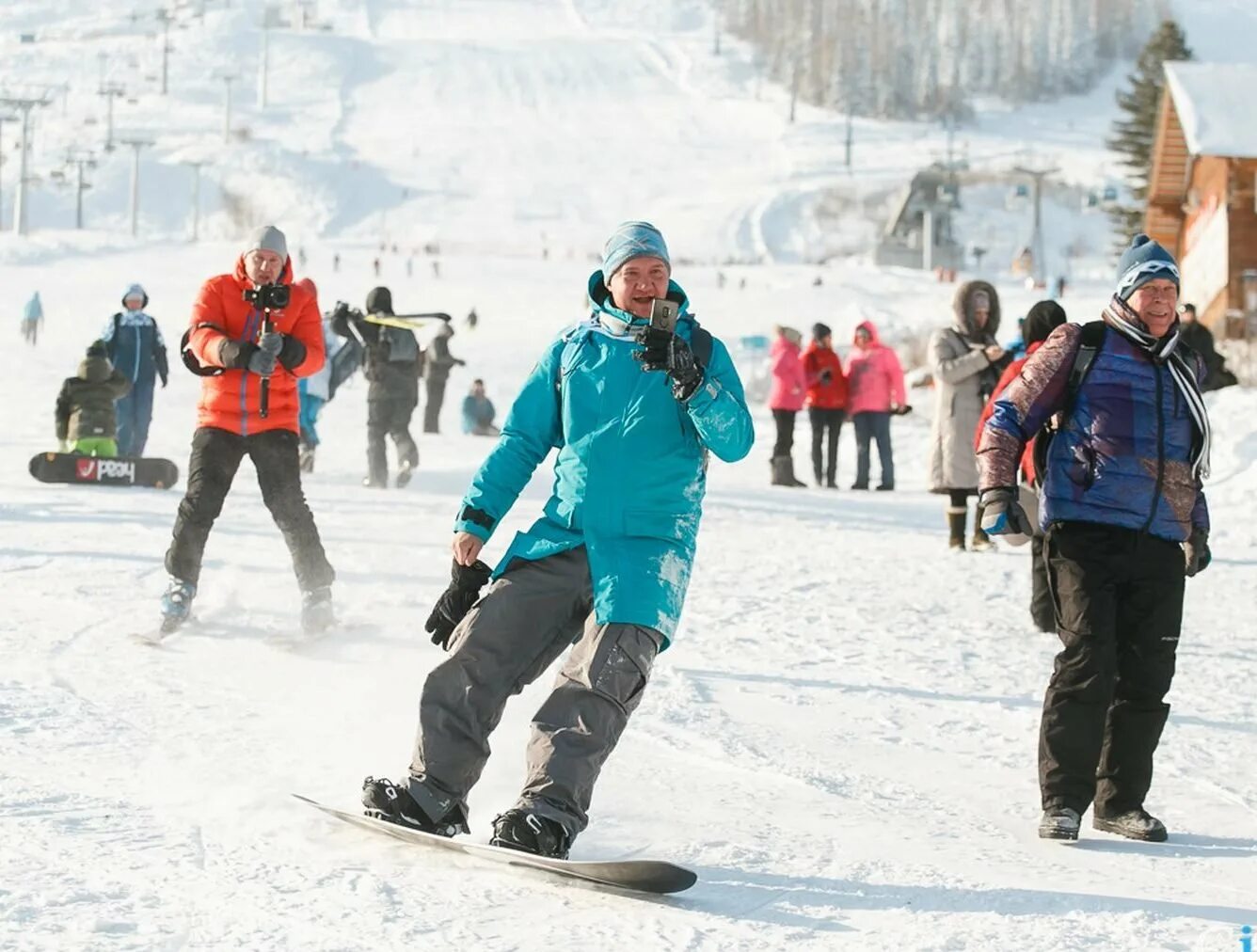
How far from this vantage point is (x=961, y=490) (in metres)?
10.7

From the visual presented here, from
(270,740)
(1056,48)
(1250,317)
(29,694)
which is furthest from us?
(1056,48)

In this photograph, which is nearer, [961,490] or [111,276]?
[961,490]

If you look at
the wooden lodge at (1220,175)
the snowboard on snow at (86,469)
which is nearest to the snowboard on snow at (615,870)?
the snowboard on snow at (86,469)

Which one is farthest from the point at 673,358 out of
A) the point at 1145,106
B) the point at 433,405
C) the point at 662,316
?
the point at 1145,106

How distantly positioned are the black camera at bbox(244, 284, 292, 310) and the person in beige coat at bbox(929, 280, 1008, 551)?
15.5ft

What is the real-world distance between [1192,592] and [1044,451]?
536 cm

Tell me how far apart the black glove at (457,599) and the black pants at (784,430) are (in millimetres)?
11305

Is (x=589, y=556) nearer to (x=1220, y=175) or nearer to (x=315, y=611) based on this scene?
(x=315, y=611)

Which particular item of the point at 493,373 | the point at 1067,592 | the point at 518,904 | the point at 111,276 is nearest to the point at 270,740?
the point at 518,904

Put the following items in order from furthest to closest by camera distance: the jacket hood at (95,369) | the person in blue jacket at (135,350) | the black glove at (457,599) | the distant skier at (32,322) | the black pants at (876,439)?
the distant skier at (32,322), the black pants at (876,439), the person in blue jacket at (135,350), the jacket hood at (95,369), the black glove at (457,599)

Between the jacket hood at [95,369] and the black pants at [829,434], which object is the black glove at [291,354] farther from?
the black pants at [829,434]

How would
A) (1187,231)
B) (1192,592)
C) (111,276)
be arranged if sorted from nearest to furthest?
1. (1192,592)
2. (1187,231)
3. (111,276)

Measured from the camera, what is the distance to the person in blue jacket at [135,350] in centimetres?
1314

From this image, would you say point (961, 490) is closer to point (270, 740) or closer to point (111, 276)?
point (270, 740)
